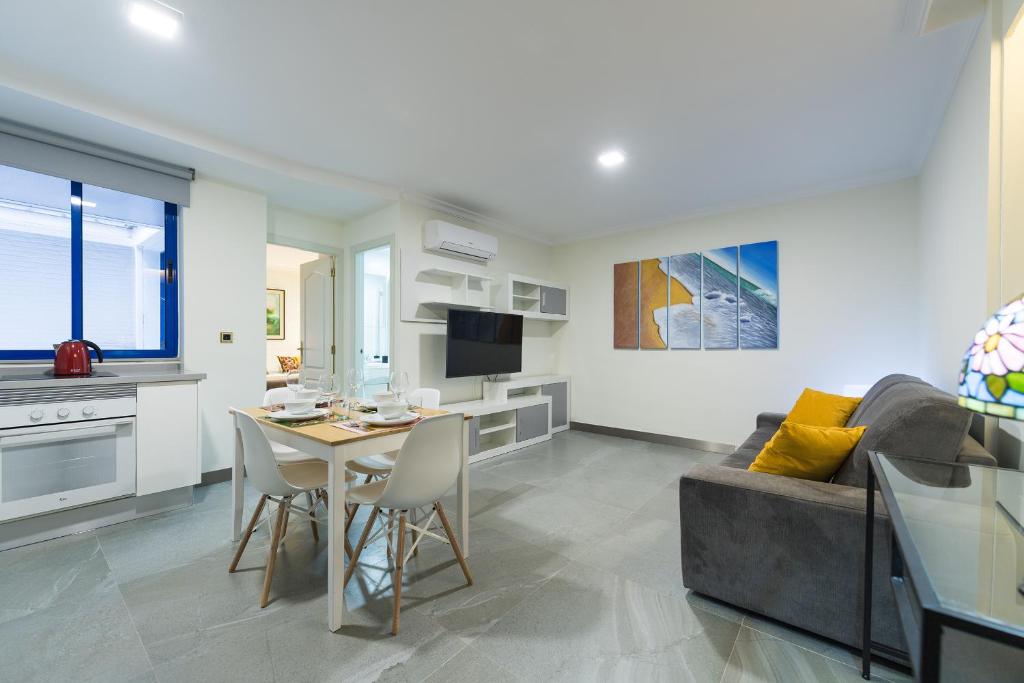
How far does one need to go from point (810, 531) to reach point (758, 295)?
3.14 m

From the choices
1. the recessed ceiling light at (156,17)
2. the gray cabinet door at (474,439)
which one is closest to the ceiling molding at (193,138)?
the recessed ceiling light at (156,17)

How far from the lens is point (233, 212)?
3523mm

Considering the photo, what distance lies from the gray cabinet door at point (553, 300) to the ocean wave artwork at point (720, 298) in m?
1.75

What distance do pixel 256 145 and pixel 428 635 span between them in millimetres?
3336

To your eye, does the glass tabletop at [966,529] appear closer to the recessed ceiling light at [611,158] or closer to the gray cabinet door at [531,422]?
the recessed ceiling light at [611,158]

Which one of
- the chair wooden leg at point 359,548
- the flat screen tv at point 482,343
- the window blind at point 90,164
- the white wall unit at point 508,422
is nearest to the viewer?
the chair wooden leg at point 359,548

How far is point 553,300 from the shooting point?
5.41m

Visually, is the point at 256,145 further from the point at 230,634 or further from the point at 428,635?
the point at 428,635

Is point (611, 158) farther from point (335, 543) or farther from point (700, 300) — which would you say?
point (335, 543)

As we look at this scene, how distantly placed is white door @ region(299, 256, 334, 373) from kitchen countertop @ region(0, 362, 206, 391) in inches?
57.8

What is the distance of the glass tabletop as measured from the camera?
67cm

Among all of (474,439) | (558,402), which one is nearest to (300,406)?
(474,439)

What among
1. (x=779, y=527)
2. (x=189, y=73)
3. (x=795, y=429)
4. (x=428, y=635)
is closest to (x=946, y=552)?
(x=779, y=527)

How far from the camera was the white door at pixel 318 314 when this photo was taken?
4.61 m
